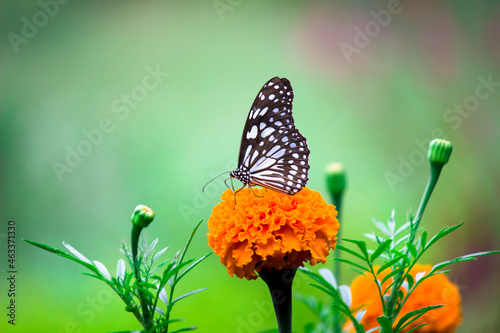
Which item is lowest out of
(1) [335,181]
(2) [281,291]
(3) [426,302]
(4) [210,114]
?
(3) [426,302]

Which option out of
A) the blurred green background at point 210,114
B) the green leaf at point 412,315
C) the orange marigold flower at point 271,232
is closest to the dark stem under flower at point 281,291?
the orange marigold flower at point 271,232

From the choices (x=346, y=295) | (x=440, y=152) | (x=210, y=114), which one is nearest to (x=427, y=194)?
(x=440, y=152)

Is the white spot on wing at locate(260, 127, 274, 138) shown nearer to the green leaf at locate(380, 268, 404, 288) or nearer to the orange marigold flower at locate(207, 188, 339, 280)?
Answer: the orange marigold flower at locate(207, 188, 339, 280)

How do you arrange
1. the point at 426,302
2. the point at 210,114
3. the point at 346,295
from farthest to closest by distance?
the point at 210,114 → the point at 426,302 → the point at 346,295

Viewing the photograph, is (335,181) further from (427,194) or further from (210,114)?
(210,114)

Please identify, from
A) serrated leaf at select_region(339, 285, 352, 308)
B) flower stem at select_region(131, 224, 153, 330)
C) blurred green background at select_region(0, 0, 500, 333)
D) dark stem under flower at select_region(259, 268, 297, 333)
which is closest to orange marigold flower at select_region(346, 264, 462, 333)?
serrated leaf at select_region(339, 285, 352, 308)

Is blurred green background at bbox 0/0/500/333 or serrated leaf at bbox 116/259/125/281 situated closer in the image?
serrated leaf at bbox 116/259/125/281
